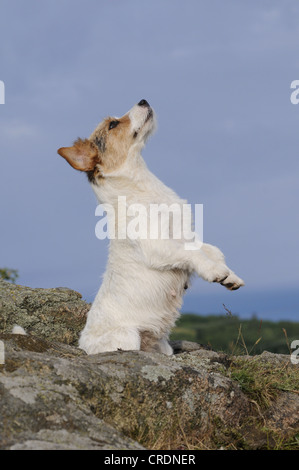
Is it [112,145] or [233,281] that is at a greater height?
[112,145]

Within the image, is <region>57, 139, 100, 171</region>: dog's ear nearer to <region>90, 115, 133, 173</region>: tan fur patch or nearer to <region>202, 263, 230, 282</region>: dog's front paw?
<region>90, 115, 133, 173</region>: tan fur patch

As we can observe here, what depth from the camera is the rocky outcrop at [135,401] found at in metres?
4.89

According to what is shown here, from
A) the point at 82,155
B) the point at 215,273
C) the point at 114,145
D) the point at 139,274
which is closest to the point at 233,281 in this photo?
the point at 215,273

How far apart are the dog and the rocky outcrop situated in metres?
0.90

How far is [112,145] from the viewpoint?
857 centimetres

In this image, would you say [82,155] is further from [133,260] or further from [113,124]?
[133,260]

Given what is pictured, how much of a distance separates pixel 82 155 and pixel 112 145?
0.48 metres

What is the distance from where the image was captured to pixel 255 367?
7.66 m

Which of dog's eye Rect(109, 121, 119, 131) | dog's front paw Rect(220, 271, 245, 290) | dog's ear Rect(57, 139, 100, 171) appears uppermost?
dog's eye Rect(109, 121, 119, 131)

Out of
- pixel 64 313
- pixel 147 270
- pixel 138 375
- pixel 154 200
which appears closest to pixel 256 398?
pixel 138 375

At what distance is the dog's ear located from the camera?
27.3 feet

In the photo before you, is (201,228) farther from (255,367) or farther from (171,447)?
(171,447)

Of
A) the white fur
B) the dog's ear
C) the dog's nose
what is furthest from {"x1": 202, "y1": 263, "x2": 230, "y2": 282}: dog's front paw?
the dog's nose

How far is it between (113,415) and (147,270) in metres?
2.83
